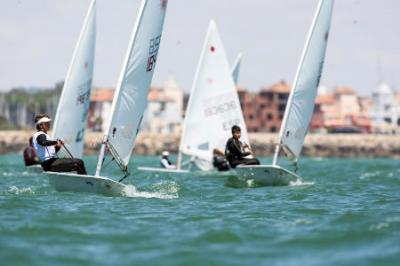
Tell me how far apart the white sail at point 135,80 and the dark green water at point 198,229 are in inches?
41.7

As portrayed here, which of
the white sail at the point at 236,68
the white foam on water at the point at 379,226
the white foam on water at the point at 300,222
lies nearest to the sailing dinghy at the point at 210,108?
the white sail at the point at 236,68

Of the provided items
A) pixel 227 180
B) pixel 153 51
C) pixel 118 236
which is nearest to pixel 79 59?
pixel 227 180

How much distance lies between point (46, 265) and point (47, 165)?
7.05 m

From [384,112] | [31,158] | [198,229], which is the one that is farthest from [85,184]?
[384,112]

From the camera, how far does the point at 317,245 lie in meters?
11.5

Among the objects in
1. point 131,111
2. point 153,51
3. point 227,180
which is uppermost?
point 153,51

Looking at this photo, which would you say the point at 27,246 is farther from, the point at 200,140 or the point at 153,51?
the point at 200,140

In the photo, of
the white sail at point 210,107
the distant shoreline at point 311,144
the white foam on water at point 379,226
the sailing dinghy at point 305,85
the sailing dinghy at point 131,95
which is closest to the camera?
the white foam on water at point 379,226

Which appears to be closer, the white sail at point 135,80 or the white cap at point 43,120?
the white cap at point 43,120

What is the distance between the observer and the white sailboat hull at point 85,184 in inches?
653

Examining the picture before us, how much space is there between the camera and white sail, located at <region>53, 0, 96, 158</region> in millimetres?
24062

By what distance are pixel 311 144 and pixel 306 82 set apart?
79.8 meters

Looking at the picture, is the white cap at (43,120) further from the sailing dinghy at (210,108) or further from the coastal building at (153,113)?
the coastal building at (153,113)

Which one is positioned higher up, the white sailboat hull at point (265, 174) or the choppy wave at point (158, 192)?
the white sailboat hull at point (265, 174)
